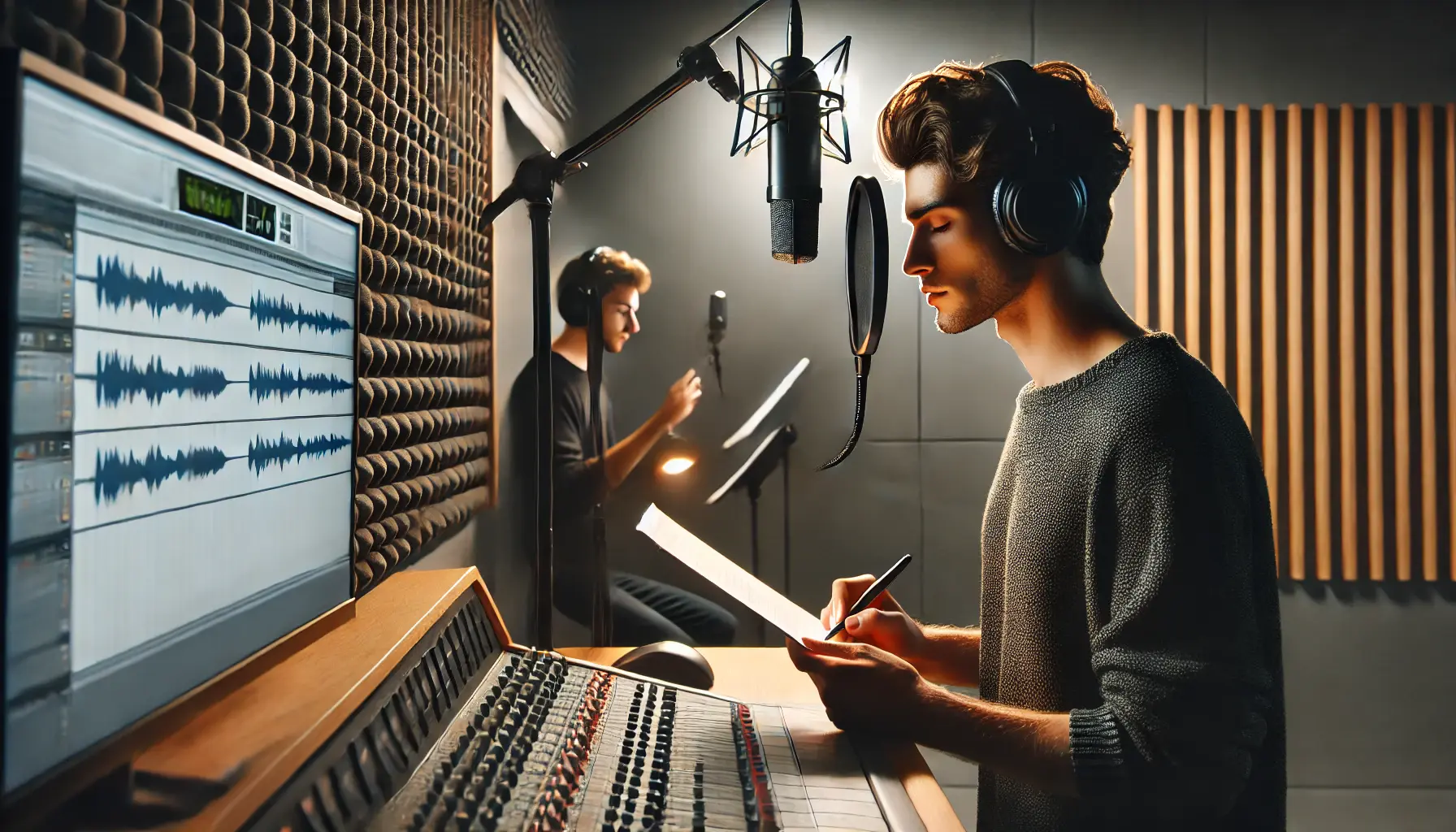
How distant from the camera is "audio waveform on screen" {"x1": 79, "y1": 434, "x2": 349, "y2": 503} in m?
0.53

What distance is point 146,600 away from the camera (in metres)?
0.56

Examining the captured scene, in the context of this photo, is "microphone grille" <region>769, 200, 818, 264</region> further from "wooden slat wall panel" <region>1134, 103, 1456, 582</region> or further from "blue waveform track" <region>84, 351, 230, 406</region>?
"wooden slat wall panel" <region>1134, 103, 1456, 582</region>

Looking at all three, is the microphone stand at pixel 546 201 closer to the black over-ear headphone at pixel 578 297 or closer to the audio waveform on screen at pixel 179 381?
the audio waveform on screen at pixel 179 381

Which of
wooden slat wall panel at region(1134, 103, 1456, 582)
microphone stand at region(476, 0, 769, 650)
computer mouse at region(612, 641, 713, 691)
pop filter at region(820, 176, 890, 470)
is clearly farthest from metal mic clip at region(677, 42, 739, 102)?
wooden slat wall panel at region(1134, 103, 1456, 582)

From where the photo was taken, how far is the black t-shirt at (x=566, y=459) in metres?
1.99

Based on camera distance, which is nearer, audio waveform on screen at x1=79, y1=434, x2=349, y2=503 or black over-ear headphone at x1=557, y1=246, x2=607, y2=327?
audio waveform on screen at x1=79, y1=434, x2=349, y2=503

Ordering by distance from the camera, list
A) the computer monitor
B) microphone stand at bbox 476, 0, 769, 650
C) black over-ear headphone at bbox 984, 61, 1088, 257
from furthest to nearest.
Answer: microphone stand at bbox 476, 0, 769, 650, black over-ear headphone at bbox 984, 61, 1088, 257, the computer monitor

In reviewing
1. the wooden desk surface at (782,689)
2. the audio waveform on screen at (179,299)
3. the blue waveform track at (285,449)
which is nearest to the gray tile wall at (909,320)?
the wooden desk surface at (782,689)

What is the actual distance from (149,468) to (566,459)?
4.75ft

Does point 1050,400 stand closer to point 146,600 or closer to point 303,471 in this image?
point 303,471

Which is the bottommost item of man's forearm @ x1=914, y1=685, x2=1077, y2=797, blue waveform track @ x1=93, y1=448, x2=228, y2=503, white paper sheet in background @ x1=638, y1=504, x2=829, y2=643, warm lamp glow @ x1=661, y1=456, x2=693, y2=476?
man's forearm @ x1=914, y1=685, x2=1077, y2=797

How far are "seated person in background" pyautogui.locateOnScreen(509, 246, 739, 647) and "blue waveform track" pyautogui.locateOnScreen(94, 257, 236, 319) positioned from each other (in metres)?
1.34

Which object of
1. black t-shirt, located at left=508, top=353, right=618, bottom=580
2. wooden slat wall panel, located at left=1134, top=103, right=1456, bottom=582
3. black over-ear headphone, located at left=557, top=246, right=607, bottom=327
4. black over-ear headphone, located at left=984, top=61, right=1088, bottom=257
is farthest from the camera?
wooden slat wall panel, located at left=1134, top=103, right=1456, bottom=582

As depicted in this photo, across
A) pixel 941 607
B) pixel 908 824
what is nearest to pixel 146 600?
pixel 908 824
